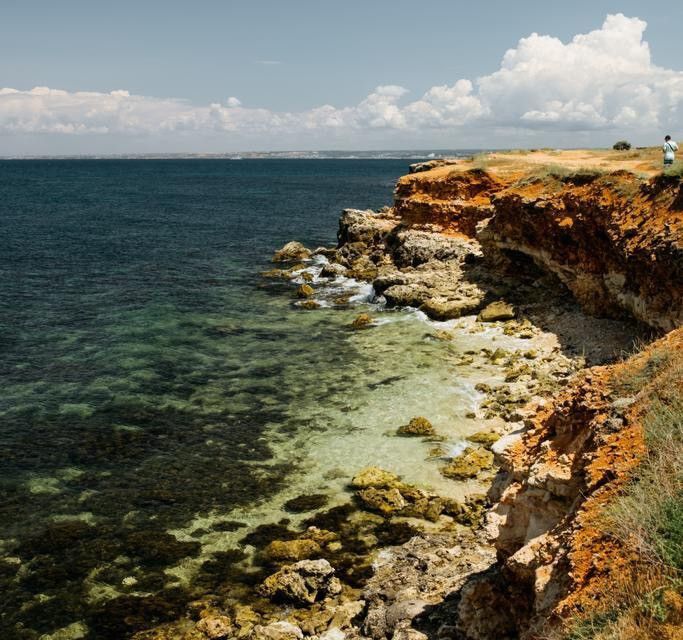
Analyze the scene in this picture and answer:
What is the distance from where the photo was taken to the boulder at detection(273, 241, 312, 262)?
209ft

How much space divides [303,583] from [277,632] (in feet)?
5.29

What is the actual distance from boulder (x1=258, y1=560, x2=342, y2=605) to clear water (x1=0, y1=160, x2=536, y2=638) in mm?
2629

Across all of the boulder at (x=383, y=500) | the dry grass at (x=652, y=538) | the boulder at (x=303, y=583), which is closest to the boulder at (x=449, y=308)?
the boulder at (x=383, y=500)

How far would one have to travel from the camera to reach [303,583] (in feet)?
49.1

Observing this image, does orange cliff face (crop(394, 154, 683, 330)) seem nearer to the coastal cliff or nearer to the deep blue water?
the coastal cliff

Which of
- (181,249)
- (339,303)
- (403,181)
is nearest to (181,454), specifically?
(339,303)

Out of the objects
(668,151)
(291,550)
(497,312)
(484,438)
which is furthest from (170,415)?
(668,151)

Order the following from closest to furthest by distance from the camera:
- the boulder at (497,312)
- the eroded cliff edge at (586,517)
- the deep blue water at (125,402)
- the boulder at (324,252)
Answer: the eroded cliff edge at (586,517) → the deep blue water at (125,402) → the boulder at (497,312) → the boulder at (324,252)

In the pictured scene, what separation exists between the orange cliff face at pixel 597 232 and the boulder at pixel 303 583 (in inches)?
726

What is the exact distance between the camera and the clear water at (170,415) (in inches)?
677

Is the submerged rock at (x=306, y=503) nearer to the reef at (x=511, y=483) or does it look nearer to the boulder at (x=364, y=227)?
the reef at (x=511, y=483)

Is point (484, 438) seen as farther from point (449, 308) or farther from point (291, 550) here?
point (449, 308)

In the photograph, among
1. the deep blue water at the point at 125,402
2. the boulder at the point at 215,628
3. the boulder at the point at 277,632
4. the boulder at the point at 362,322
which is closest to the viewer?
the boulder at the point at 277,632

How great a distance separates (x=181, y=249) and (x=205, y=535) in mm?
56006
